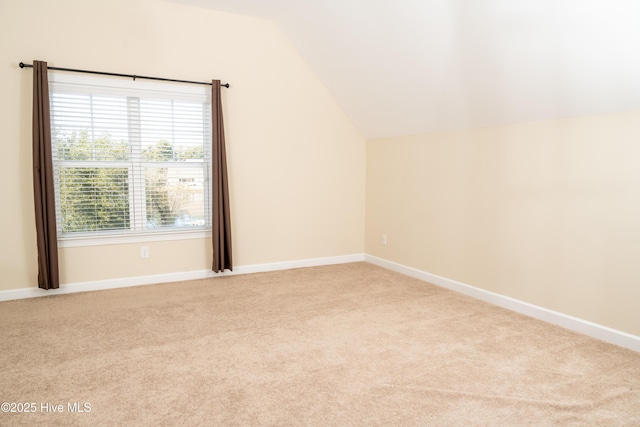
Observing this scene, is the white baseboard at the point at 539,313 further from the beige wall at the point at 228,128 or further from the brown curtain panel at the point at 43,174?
the brown curtain panel at the point at 43,174

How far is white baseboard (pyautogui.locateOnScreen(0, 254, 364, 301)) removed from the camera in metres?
3.75

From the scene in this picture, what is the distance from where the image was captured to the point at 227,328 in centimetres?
306

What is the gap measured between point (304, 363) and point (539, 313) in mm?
1967

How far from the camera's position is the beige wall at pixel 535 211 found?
2723mm

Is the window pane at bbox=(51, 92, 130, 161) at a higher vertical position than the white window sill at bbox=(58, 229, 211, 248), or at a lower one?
higher

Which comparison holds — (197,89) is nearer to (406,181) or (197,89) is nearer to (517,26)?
(406,181)

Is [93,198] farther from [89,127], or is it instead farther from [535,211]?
[535,211]

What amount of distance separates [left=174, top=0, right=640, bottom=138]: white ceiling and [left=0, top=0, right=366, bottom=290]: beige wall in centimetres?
31

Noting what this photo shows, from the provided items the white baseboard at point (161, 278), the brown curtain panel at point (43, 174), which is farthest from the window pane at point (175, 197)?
the brown curtain panel at point (43, 174)

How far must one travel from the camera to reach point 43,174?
3.58m

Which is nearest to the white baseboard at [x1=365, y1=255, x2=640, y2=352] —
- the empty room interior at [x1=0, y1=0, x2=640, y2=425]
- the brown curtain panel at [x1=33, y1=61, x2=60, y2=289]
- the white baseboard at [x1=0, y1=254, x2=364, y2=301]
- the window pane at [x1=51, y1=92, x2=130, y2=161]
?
the empty room interior at [x1=0, y1=0, x2=640, y2=425]

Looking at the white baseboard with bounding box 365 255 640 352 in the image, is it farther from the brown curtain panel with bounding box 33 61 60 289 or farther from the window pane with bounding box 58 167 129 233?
the brown curtain panel with bounding box 33 61 60 289

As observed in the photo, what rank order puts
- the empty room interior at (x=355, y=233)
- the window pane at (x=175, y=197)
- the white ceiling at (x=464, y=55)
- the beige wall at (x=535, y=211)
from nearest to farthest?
the empty room interior at (x=355, y=233) < the white ceiling at (x=464, y=55) < the beige wall at (x=535, y=211) < the window pane at (x=175, y=197)

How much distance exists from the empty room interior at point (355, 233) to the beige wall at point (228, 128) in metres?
0.02
